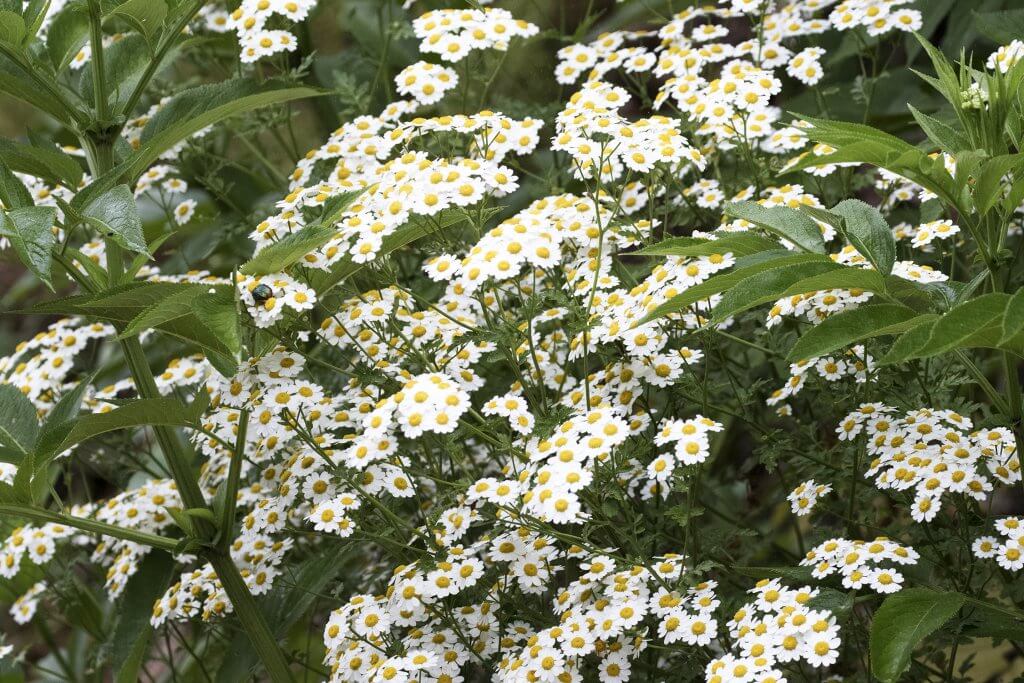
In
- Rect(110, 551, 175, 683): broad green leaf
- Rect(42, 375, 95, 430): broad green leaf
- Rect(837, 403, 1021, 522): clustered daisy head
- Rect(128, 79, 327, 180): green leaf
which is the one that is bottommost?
Rect(110, 551, 175, 683): broad green leaf

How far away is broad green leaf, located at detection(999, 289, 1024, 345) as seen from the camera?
753 millimetres

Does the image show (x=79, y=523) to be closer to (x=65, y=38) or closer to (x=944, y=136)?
(x=65, y=38)

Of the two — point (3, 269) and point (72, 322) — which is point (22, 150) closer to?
point (72, 322)

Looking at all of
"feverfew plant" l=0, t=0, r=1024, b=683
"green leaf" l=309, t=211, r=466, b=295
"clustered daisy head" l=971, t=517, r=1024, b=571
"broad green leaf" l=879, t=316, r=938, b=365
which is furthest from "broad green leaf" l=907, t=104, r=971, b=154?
"green leaf" l=309, t=211, r=466, b=295

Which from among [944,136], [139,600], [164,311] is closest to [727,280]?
[944,136]

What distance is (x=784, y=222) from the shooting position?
103 centimetres

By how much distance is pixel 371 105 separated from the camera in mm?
2109

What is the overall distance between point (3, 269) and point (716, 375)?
4202 mm

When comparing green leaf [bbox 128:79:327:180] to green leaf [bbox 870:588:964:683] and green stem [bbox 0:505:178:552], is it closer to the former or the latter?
green stem [bbox 0:505:178:552]

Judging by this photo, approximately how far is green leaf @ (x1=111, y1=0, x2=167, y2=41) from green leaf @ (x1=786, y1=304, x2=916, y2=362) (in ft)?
2.40

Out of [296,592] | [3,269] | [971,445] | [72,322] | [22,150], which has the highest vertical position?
[22,150]

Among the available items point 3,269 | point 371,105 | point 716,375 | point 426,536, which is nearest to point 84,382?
point 426,536

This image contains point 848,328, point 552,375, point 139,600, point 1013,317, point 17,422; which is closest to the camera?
point 1013,317

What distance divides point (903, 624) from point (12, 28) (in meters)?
1.01
